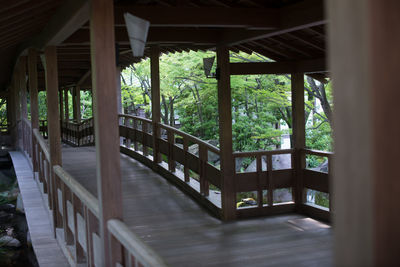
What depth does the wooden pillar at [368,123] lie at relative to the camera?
76cm

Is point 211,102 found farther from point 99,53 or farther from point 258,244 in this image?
point 99,53

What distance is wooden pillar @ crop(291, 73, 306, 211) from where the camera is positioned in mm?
7055

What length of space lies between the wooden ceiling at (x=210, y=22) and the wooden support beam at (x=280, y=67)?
0.09 m

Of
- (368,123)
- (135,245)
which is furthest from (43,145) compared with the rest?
(368,123)

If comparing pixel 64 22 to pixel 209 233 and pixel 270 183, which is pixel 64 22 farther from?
pixel 270 183

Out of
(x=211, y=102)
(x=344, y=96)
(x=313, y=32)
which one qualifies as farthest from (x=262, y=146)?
(x=344, y=96)

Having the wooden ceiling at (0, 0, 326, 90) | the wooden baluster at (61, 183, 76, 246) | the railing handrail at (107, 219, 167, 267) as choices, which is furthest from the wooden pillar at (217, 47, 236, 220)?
the railing handrail at (107, 219, 167, 267)

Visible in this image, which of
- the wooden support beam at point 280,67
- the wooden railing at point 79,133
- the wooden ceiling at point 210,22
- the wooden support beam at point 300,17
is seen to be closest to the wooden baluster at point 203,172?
the wooden support beam at point 280,67

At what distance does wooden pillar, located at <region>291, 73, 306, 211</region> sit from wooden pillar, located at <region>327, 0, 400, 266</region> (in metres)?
6.36

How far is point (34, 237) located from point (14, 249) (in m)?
2.47

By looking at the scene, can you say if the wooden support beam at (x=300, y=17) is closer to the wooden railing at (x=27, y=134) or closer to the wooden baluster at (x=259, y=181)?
the wooden baluster at (x=259, y=181)

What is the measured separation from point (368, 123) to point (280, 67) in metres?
6.41

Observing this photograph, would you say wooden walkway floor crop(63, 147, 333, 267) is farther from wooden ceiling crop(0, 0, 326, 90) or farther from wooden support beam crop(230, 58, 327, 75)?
wooden ceiling crop(0, 0, 326, 90)

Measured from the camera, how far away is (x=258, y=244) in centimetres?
535
